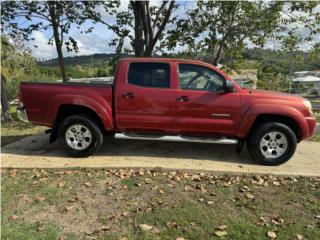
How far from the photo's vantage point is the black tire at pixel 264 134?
6.78m

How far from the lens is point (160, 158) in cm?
718

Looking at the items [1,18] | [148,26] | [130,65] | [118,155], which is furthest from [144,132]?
[1,18]

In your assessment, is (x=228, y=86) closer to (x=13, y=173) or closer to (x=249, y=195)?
(x=249, y=195)

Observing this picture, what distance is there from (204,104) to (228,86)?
0.50 metres

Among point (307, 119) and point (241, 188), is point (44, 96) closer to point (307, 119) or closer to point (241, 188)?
point (241, 188)

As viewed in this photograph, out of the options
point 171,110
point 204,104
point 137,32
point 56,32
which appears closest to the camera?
point 204,104

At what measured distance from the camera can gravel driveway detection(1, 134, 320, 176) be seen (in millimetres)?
6637

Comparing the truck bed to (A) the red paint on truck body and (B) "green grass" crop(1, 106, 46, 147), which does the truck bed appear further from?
(B) "green grass" crop(1, 106, 46, 147)

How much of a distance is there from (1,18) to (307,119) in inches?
443

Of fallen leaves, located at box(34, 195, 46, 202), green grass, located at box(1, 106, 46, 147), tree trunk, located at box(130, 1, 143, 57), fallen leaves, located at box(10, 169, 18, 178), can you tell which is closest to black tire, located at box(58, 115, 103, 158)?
fallen leaves, located at box(10, 169, 18, 178)

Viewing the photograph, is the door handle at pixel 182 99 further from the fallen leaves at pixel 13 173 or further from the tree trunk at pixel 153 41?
the tree trunk at pixel 153 41

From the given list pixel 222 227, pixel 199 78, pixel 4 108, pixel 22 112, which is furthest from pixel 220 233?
pixel 4 108

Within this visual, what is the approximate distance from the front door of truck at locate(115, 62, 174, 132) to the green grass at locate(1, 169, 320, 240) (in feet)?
3.54

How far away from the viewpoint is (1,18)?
13945 millimetres
